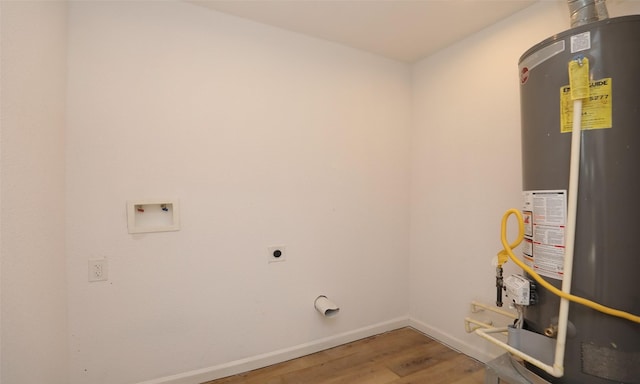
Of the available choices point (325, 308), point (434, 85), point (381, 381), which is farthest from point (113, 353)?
point (434, 85)

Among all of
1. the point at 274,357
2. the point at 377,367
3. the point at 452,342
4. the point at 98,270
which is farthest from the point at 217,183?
the point at 452,342

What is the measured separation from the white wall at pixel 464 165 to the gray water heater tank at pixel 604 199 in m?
0.76

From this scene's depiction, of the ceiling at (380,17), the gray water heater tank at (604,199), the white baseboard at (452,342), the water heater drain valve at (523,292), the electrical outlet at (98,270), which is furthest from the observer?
the white baseboard at (452,342)

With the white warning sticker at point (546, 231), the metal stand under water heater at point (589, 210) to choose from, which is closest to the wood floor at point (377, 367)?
the metal stand under water heater at point (589, 210)

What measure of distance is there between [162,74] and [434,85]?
6.32ft

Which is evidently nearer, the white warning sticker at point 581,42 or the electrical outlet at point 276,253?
the white warning sticker at point 581,42

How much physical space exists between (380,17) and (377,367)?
2.27 meters

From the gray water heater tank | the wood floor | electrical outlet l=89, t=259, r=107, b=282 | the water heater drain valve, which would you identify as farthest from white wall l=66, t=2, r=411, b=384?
the gray water heater tank

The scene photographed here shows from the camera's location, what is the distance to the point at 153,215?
1540mm

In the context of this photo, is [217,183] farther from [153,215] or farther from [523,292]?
[523,292]

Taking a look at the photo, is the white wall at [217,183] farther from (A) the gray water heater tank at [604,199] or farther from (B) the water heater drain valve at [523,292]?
(A) the gray water heater tank at [604,199]

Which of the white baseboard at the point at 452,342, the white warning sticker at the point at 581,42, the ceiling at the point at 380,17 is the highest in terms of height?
the ceiling at the point at 380,17

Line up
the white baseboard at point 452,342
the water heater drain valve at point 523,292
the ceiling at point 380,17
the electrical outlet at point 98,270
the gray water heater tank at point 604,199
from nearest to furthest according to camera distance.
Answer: the gray water heater tank at point 604,199 → the water heater drain valve at point 523,292 → the electrical outlet at point 98,270 → the ceiling at point 380,17 → the white baseboard at point 452,342

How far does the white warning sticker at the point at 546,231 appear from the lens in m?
0.94
